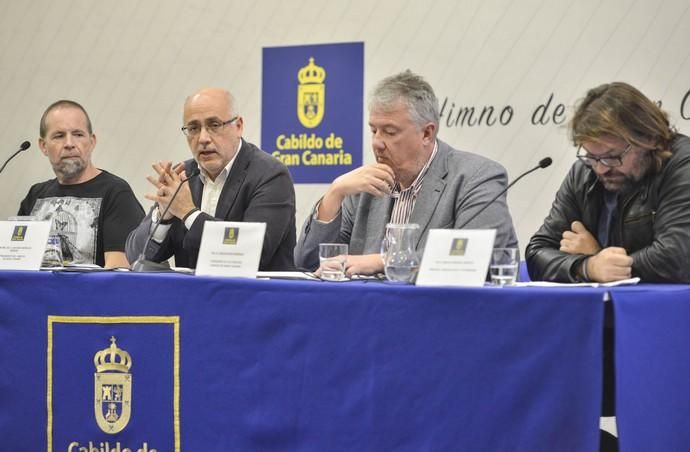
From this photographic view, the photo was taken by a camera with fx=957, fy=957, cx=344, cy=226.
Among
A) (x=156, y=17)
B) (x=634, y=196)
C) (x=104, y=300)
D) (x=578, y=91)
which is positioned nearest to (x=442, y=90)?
(x=578, y=91)

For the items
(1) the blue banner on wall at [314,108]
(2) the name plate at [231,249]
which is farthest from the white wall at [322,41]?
(2) the name plate at [231,249]

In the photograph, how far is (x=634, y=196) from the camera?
2648mm

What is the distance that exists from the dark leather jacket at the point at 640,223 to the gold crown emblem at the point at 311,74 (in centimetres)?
240

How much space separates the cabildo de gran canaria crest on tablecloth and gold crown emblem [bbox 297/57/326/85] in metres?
2.81

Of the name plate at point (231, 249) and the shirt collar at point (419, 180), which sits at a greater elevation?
the shirt collar at point (419, 180)

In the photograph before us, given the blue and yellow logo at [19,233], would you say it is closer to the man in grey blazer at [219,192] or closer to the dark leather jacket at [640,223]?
the man in grey blazer at [219,192]

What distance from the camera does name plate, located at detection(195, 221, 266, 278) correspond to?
244cm

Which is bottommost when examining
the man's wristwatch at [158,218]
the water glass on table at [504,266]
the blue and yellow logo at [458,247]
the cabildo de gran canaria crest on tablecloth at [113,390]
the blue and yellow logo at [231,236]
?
the cabildo de gran canaria crest on tablecloth at [113,390]

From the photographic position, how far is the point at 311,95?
508 cm

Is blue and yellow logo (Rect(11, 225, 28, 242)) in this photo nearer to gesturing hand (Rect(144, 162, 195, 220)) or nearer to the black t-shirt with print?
gesturing hand (Rect(144, 162, 195, 220))

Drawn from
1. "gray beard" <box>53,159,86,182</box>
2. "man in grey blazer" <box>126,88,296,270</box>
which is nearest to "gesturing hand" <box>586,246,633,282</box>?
"man in grey blazer" <box>126,88,296,270</box>

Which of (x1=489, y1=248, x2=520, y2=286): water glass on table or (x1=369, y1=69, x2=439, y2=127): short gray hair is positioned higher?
(x1=369, y1=69, x2=439, y2=127): short gray hair

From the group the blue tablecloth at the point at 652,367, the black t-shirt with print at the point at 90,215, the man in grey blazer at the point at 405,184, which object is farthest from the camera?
the black t-shirt with print at the point at 90,215

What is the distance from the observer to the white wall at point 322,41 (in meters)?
4.47
